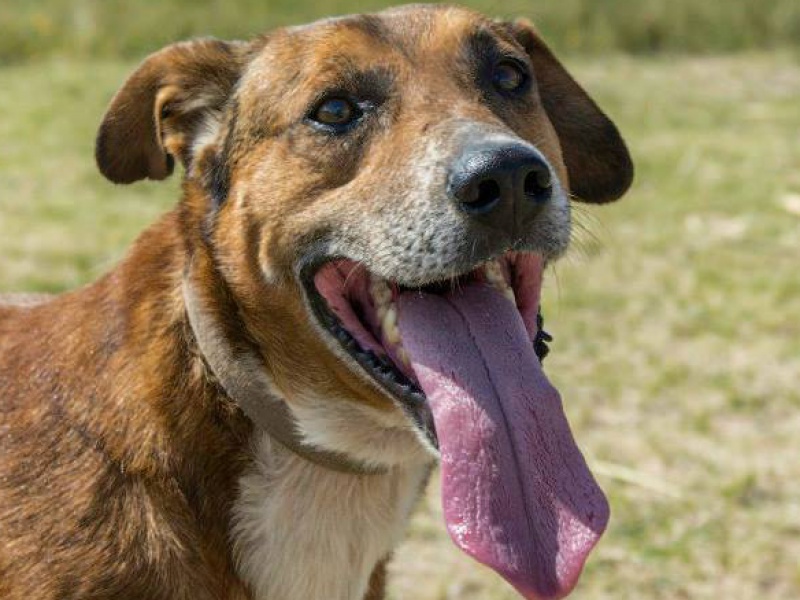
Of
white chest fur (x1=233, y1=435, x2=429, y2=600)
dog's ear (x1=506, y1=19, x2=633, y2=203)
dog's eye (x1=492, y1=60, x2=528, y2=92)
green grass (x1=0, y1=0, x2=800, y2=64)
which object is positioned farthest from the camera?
green grass (x1=0, y1=0, x2=800, y2=64)

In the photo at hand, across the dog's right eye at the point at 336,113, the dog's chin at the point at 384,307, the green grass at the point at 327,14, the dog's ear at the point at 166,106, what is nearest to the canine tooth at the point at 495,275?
the dog's chin at the point at 384,307

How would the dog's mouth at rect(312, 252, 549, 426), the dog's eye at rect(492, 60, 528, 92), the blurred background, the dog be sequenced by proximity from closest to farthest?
the dog → the dog's mouth at rect(312, 252, 549, 426) → the dog's eye at rect(492, 60, 528, 92) → the blurred background

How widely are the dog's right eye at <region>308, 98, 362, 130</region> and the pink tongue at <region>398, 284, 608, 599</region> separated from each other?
494 millimetres

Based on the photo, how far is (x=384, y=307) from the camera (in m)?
3.32

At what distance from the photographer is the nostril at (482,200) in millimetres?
3027

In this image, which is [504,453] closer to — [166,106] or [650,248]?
[166,106]

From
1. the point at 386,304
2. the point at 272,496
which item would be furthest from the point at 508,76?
the point at 272,496

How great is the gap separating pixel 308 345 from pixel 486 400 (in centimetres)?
45

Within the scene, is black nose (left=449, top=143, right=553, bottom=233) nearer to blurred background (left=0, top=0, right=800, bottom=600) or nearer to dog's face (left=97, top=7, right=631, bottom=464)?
dog's face (left=97, top=7, right=631, bottom=464)

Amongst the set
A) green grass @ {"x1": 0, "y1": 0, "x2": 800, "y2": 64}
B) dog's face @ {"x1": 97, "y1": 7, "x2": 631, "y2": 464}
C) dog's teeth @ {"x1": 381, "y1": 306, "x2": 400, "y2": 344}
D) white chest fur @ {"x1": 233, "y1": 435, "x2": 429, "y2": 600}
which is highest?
dog's face @ {"x1": 97, "y1": 7, "x2": 631, "y2": 464}

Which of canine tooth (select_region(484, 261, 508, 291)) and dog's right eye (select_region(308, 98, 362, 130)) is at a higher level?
dog's right eye (select_region(308, 98, 362, 130))

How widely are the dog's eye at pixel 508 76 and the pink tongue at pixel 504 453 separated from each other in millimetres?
631

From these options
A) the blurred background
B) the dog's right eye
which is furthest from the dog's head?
the blurred background

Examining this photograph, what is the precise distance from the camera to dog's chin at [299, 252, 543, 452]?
3160 mm
